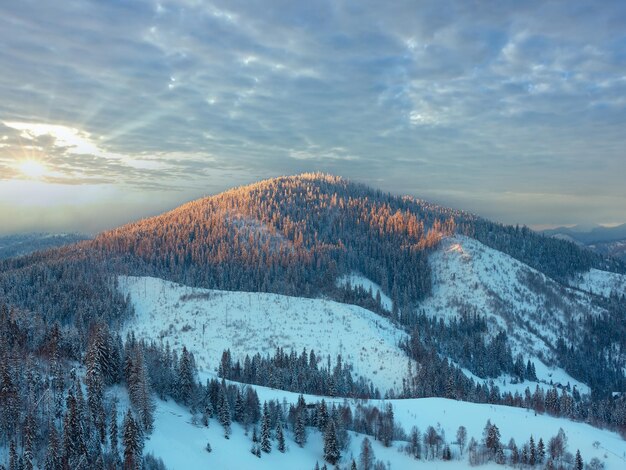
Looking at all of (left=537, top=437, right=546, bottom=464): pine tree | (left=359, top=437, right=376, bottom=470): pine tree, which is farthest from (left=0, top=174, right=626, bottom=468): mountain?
(left=359, top=437, right=376, bottom=470): pine tree

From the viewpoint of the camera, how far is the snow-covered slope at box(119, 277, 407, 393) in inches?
5128

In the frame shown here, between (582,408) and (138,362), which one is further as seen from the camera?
(582,408)

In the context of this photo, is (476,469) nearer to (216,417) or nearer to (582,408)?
(216,417)

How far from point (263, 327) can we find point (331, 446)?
246 ft

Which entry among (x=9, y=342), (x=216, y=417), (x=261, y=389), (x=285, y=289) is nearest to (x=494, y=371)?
(x=285, y=289)

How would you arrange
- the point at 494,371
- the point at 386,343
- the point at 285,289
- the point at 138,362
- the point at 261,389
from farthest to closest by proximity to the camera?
the point at 285,289, the point at 494,371, the point at 386,343, the point at 261,389, the point at 138,362

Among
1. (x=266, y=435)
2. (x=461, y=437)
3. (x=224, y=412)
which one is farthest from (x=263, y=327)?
(x=461, y=437)

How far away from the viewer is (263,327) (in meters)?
148

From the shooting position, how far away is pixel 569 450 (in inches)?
2869

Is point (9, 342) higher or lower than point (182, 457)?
higher

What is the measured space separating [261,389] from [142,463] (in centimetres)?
3954

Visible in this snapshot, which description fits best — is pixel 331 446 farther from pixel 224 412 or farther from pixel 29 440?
pixel 29 440

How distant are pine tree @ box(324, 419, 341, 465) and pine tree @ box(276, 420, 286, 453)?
6.61 m

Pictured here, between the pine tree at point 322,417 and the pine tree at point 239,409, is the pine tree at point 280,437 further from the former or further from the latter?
the pine tree at point 322,417
